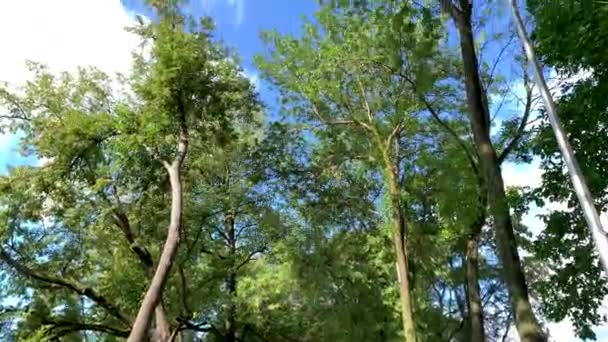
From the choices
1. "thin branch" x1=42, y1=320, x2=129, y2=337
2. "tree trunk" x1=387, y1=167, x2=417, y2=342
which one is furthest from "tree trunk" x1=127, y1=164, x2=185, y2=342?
"tree trunk" x1=387, y1=167, x2=417, y2=342

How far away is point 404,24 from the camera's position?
12.4 metres

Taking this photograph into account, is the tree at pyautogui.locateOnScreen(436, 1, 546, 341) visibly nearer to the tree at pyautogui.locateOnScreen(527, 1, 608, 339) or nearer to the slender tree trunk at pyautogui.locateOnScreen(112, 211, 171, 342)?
the tree at pyautogui.locateOnScreen(527, 1, 608, 339)

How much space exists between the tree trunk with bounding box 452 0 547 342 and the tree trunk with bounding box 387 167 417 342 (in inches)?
208

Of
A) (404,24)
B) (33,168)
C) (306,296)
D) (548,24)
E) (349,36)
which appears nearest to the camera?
(548,24)

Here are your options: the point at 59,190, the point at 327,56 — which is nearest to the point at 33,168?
the point at 59,190

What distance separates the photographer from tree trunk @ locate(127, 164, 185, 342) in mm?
12172

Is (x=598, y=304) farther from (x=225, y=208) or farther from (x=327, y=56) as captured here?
(x=225, y=208)

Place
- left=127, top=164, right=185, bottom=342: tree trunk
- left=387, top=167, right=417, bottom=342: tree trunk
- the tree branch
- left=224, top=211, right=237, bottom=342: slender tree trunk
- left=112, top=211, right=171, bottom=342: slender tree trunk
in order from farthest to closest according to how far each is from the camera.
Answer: left=224, top=211, right=237, bottom=342: slender tree trunk
left=112, top=211, right=171, bottom=342: slender tree trunk
the tree branch
left=387, top=167, right=417, bottom=342: tree trunk
left=127, top=164, right=185, bottom=342: tree trunk

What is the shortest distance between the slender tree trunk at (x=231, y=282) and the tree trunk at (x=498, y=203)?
1123cm

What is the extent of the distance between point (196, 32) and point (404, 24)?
268 inches

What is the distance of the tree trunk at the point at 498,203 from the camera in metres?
9.23

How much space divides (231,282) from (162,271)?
26.0ft

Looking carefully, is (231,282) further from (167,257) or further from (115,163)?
(167,257)

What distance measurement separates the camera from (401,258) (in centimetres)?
1622
